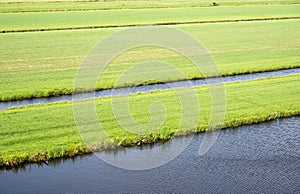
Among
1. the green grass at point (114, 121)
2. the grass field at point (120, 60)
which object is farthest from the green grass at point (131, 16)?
the green grass at point (114, 121)

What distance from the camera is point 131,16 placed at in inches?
2318

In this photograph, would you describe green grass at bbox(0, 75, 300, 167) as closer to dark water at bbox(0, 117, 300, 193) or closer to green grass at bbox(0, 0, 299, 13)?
dark water at bbox(0, 117, 300, 193)

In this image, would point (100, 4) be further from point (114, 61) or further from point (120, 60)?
point (114, 61)

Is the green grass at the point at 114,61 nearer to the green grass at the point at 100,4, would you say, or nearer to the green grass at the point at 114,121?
the green grass at the point at 114,121

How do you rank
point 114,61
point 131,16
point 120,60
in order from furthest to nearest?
1. point 131,16
2. point 120,60
3. point 114,61

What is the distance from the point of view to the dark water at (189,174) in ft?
56.6

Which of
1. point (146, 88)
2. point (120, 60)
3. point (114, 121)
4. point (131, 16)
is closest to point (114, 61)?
point (120, 60)

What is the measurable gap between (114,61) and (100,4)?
35711mm

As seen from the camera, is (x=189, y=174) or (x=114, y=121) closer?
(x=189, y=174)

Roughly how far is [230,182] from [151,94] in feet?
34.8

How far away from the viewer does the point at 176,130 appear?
22266 mm

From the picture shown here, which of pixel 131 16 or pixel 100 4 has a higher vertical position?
pixel 100 4

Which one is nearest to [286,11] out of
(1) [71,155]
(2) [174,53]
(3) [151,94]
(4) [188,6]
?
(4) [188,6]

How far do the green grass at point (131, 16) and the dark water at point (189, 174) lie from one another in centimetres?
3180
